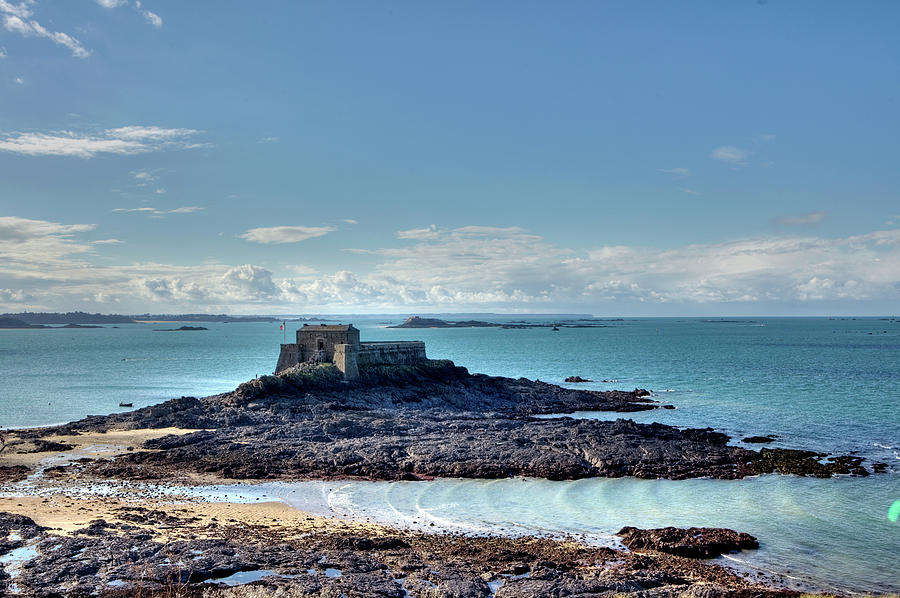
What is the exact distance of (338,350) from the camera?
54781 mm

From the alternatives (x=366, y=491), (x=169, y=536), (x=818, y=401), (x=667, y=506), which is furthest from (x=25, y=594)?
(x=818, y=401)

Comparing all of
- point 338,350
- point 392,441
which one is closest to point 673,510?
point 392,441

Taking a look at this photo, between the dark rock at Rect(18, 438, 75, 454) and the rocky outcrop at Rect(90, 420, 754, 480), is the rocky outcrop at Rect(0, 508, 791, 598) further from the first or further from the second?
the dark rock at Rect(18, 438, 75, 454)

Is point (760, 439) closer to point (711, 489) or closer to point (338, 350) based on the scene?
point (711, 489)

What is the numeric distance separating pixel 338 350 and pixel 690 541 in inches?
1477

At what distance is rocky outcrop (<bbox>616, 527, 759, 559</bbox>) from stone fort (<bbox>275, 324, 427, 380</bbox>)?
34.6 meters

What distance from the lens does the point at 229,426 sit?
4216 cm

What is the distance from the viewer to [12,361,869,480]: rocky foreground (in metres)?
32.3

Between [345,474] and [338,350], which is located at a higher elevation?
[338,350]

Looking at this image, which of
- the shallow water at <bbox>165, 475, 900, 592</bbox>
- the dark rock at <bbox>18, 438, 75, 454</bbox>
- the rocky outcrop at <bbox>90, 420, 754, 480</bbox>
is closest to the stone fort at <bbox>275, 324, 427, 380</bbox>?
the rocky outcrop at <bbox>90, 420, 754, 480</bbox>

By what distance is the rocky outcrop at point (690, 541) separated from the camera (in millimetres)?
21161

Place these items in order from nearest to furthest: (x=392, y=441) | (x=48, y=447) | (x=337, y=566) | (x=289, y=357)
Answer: (x=337, y=566) < (x=392, y=441) < (x=48, y=447) < (x=289, y=357)

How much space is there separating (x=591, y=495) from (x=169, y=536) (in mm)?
16858

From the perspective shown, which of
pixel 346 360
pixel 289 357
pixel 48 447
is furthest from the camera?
pixel 289 357
